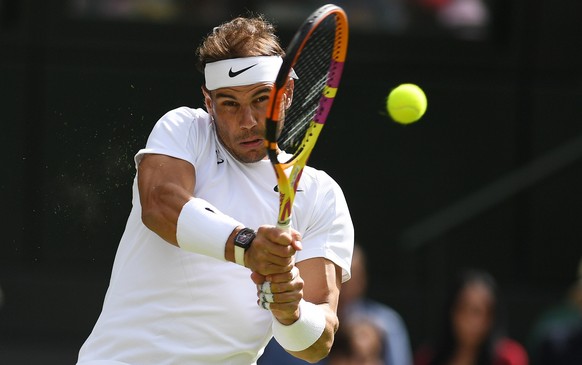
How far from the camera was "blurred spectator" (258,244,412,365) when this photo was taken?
6.55m

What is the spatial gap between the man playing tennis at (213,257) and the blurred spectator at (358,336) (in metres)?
2.42

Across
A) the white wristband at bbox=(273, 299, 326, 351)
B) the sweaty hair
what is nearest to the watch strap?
the white wristband at bbox=(273, 299, 326, 351)

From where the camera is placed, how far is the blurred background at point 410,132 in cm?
862

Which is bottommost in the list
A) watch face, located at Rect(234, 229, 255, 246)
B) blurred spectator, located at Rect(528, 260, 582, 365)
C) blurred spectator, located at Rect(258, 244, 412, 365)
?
blurred spectator, located at Rect(528, 260, 582, 365)

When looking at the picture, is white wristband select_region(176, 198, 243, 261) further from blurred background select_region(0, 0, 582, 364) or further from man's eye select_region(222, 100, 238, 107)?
blurred background select_region(0, 0, 582, 364)

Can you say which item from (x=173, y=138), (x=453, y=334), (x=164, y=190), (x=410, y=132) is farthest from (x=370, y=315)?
(x=164, y=190)

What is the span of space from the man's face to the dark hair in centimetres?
319

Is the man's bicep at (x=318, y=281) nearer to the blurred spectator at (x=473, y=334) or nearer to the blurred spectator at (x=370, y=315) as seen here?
the blurred spectator at (x=370, y=315)

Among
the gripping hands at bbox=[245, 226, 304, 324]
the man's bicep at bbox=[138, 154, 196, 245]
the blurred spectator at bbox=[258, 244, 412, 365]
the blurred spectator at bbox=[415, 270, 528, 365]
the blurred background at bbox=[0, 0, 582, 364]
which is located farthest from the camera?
the blurred background at bbox=[0, 0, 582, 364]

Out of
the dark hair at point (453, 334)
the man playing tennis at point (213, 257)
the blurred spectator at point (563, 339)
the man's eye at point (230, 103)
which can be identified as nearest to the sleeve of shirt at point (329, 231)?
the man playing tennis at point (213, 257)

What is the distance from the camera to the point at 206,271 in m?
3.97

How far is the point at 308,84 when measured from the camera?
4.19m

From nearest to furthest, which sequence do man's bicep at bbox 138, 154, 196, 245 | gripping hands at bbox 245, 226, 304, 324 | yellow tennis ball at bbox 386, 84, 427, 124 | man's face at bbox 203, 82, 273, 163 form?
gripping hands at bbox 245, 226, 304, 324 → man's bicep at bbox 138, 154, 196, 245 → man's face at bbox 203, 82, 273, 163 → yellow tennis ball at bbox 386, 84, 427, 124

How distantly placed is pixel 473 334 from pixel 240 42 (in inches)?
130
